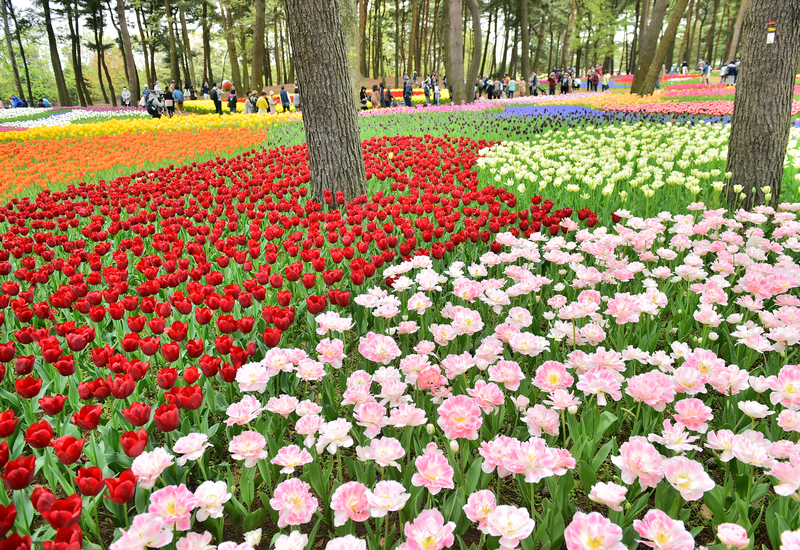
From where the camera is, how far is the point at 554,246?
312 cm

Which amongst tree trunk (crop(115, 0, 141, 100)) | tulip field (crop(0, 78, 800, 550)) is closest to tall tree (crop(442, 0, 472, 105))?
tree trunk (crop(115, 0, 141, 100))

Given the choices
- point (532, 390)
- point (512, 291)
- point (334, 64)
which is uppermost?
point (334, 64)

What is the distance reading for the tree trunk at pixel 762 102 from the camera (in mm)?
4246

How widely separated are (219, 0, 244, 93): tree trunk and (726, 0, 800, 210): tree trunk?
2568 cm

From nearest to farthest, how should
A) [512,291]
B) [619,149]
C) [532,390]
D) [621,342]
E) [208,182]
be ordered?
[532,390] → [621,342] → [512,291] → [208,182] → [619,149]

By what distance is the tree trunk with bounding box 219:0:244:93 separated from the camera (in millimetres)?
26594

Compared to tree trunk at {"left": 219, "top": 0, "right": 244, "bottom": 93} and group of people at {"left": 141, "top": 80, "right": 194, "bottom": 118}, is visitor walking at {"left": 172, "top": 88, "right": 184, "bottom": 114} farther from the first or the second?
tree trunk at {"left": 219, "top": 0, "right": 244, "bottom": 93}

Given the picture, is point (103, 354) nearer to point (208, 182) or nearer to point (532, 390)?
point (532, 390)

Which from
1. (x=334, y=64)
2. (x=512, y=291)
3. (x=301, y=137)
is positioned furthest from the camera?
(x=301, y=137)

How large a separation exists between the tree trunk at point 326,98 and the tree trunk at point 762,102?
3.79m

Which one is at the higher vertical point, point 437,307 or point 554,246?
point 554,246

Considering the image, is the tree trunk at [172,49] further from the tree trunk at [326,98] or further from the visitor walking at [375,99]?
the tree trunk at [326,98]

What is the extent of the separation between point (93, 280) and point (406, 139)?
784cm

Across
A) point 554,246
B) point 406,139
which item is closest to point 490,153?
point 406,139
